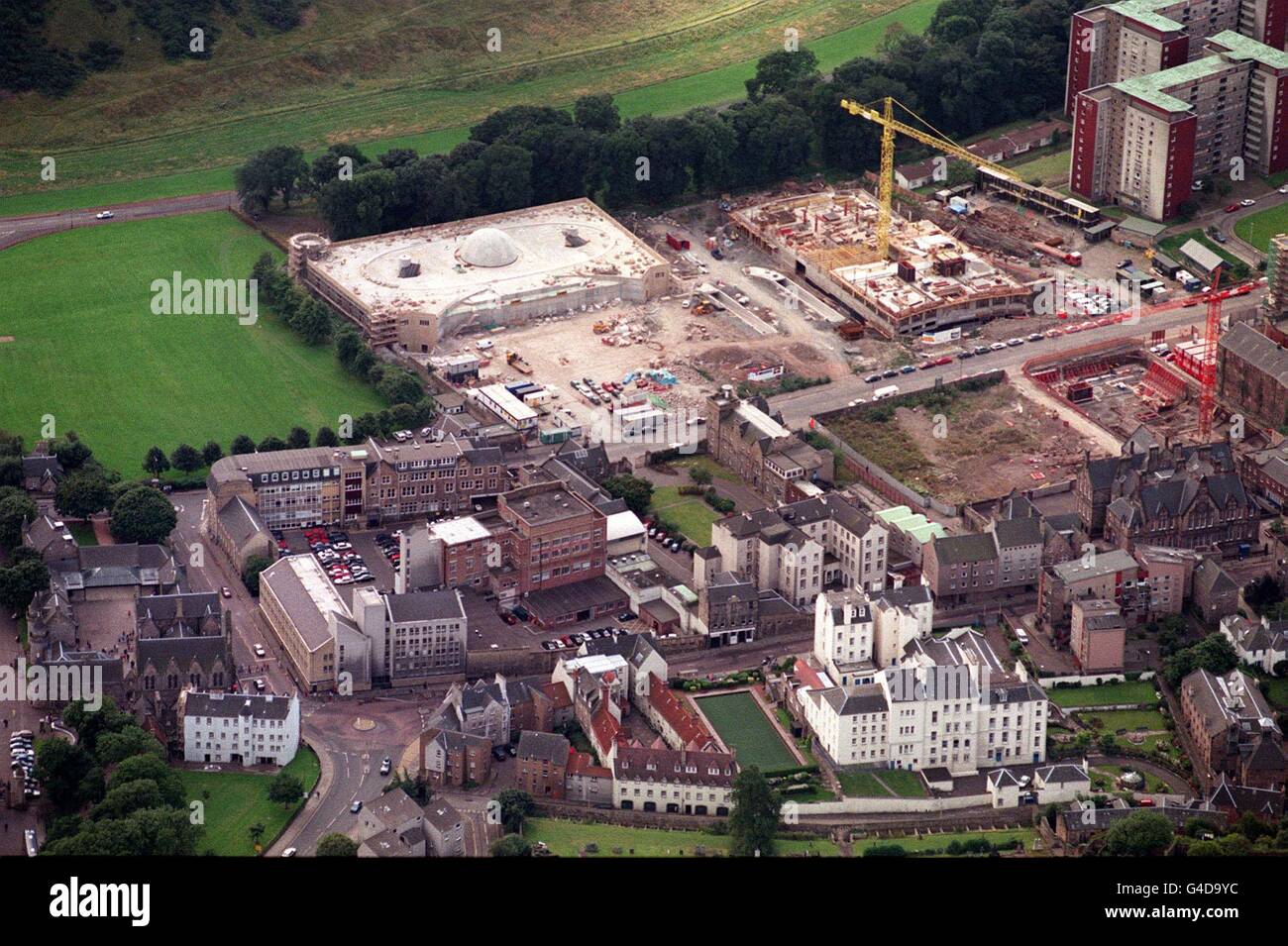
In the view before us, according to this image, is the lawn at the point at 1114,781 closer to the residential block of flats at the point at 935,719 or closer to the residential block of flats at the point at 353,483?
the residential block of flats at the point at 935,719

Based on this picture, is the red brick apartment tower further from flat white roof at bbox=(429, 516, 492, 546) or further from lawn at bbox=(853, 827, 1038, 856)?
lawn at bbox=(853, 827, 1038, 856)

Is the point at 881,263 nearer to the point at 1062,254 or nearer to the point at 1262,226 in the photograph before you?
the point at 1062,254

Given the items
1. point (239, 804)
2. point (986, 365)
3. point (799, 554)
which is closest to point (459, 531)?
point (799, 554)

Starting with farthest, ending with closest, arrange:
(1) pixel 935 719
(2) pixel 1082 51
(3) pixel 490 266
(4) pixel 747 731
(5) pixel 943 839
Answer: (2) pixel 1082 51 < (3) pixel 490 266 < (4) pixel 747 731 < (1) pixel 935 719 < (5) pixel 943 839

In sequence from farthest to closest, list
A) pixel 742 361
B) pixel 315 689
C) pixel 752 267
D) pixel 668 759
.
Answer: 1. pixel 752 267
2. pixel 742 361
3. pixel 315 689
4. pixel 668 759

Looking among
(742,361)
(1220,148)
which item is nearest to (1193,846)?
(742,361)
